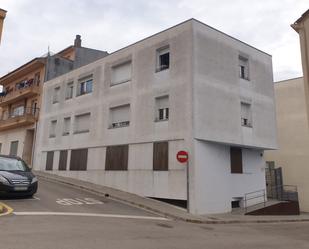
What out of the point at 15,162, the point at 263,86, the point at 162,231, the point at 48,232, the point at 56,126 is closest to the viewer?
the point at 48,232

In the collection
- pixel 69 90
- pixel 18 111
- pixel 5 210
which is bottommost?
pixel 5 210

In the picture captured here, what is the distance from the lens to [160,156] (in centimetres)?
1678

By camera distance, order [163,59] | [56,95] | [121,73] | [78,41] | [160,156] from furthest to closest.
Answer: [78,41]
[56,95]
[121,73]
[163,59]
[160,156]

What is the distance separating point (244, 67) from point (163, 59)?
16.5 feet

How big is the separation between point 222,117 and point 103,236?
10868 millimetres

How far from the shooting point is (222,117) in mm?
17219

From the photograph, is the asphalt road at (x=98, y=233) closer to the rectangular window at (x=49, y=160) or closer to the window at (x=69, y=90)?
the rectangular window at (x=49, y=160)

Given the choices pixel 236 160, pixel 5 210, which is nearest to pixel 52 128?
pixel 236 160

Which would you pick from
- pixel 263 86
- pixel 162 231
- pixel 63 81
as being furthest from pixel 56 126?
pixel 162 231

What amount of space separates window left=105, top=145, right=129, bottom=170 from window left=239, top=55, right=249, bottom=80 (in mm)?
7975

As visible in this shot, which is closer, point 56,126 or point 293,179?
point 56,126

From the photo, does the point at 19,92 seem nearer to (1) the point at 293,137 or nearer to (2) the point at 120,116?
(2) the point at 120,116

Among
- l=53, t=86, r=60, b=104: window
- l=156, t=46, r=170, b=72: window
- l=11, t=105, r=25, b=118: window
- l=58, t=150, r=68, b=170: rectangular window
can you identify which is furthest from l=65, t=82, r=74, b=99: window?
l=156, t=46, r=170, b=72: window

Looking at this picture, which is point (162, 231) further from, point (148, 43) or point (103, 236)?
point (148, 43)
